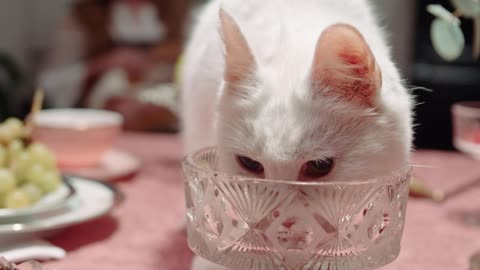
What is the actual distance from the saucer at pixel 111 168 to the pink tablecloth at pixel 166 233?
0.02 m

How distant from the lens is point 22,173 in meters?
0.90

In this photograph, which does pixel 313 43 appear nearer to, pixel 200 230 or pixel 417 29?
pixel 200 230

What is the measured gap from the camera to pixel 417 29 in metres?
2.22

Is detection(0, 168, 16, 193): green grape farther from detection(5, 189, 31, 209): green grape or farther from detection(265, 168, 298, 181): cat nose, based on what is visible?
detection(265, 168, 298, 181): cat nose

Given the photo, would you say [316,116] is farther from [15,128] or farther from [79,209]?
[15,128]

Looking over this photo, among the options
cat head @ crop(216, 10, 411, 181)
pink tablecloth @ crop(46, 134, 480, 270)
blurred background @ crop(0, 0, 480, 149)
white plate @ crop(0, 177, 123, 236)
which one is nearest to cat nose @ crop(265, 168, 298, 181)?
cat head @ crop(216, 10, 411, 181)

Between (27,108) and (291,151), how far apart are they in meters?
1.93

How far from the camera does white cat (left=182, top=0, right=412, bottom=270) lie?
63 centimetres

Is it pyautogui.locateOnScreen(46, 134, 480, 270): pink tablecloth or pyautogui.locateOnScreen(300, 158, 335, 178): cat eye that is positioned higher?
pyautogui.locateOnScreen(300, 158, 335, 178): cat eye

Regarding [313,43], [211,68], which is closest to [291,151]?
[313,43]

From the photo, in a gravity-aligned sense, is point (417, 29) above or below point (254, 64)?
below

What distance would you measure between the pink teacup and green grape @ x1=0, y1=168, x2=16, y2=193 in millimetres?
359

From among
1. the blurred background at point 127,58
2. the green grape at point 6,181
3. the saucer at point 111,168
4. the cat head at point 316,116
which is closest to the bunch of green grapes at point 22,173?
the green grape at point 6,181

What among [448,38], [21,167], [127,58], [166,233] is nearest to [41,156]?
[21,167]
